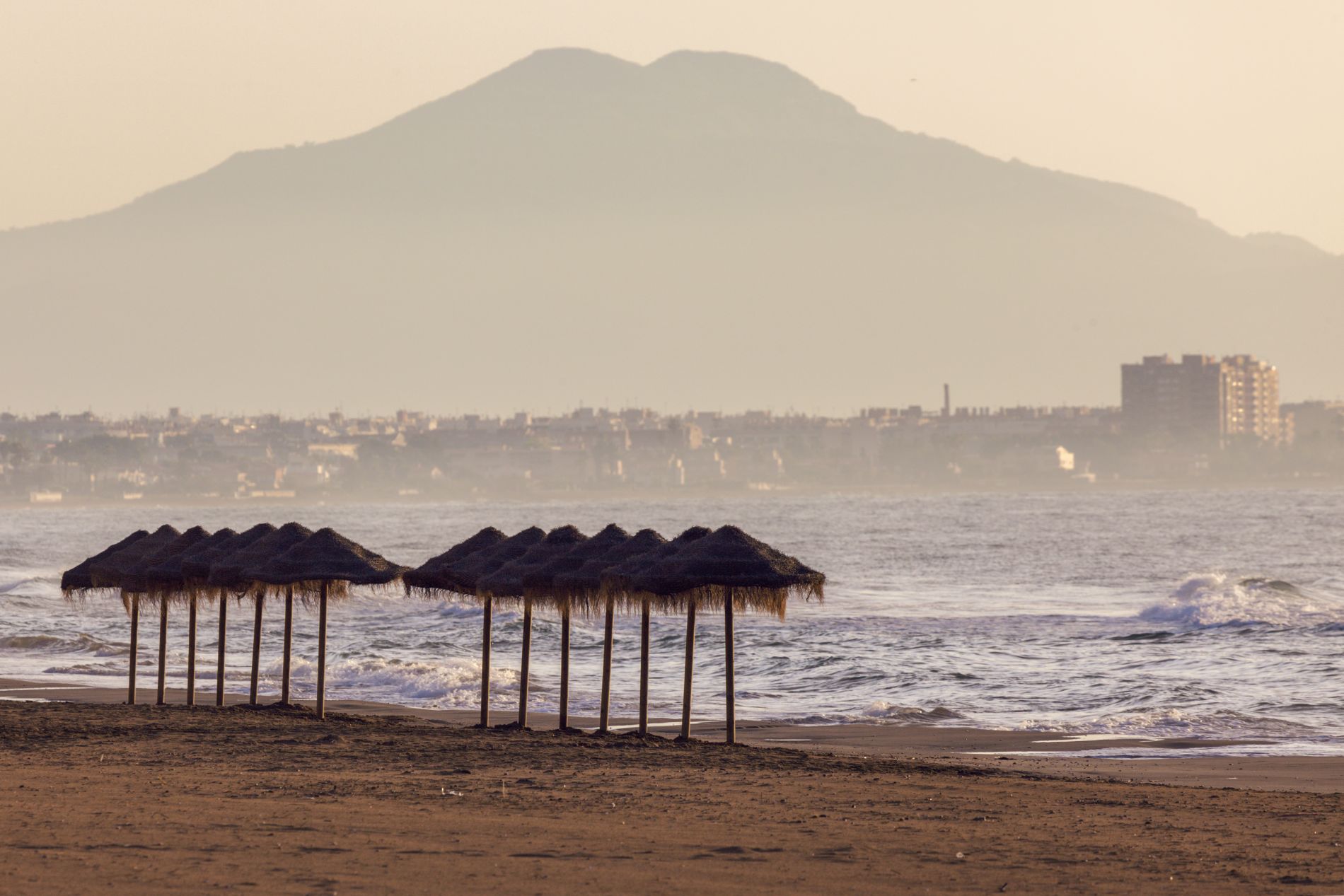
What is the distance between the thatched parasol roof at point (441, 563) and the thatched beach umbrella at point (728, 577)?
8.42 ft

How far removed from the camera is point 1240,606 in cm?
4381

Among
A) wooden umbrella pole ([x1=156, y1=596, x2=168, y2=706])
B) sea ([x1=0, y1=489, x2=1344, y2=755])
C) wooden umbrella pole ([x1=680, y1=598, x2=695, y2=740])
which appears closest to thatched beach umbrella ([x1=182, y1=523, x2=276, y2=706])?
wooden umbrella pole ([x1=156, y1=596, x2=168, y2=706])

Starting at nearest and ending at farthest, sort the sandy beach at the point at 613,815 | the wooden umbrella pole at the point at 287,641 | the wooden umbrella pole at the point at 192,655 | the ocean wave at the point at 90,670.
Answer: the sandy beach at the point at 613,815 < the wooden umbrella pole at the point at 287,641 < the wooden umbrella pole at the point at 192,655 < the ocean wave at the point at 90,670

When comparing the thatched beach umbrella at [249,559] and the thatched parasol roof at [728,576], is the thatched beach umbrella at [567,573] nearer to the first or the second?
the thatched parasol roof at [728,576]

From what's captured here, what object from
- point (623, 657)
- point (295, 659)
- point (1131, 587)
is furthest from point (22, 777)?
point (1131, 587)

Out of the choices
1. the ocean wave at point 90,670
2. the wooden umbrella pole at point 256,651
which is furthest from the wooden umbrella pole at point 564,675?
the ocean wave at point 90,670

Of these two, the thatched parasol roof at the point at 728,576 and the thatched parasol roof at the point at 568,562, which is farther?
the thatched parasol roof at the point at 568,562

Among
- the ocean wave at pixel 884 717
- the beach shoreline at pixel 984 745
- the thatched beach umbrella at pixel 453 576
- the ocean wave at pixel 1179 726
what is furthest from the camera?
the ocean wave at pixel 884 717

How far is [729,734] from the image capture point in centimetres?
1833

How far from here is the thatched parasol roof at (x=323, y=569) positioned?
64.8 ft

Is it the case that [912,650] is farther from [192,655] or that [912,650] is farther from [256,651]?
[192,655]

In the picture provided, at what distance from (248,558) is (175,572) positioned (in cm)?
119

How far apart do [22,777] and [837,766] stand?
670 centimetres

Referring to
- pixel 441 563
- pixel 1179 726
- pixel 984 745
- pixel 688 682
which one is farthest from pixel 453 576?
pixel 1179 726
